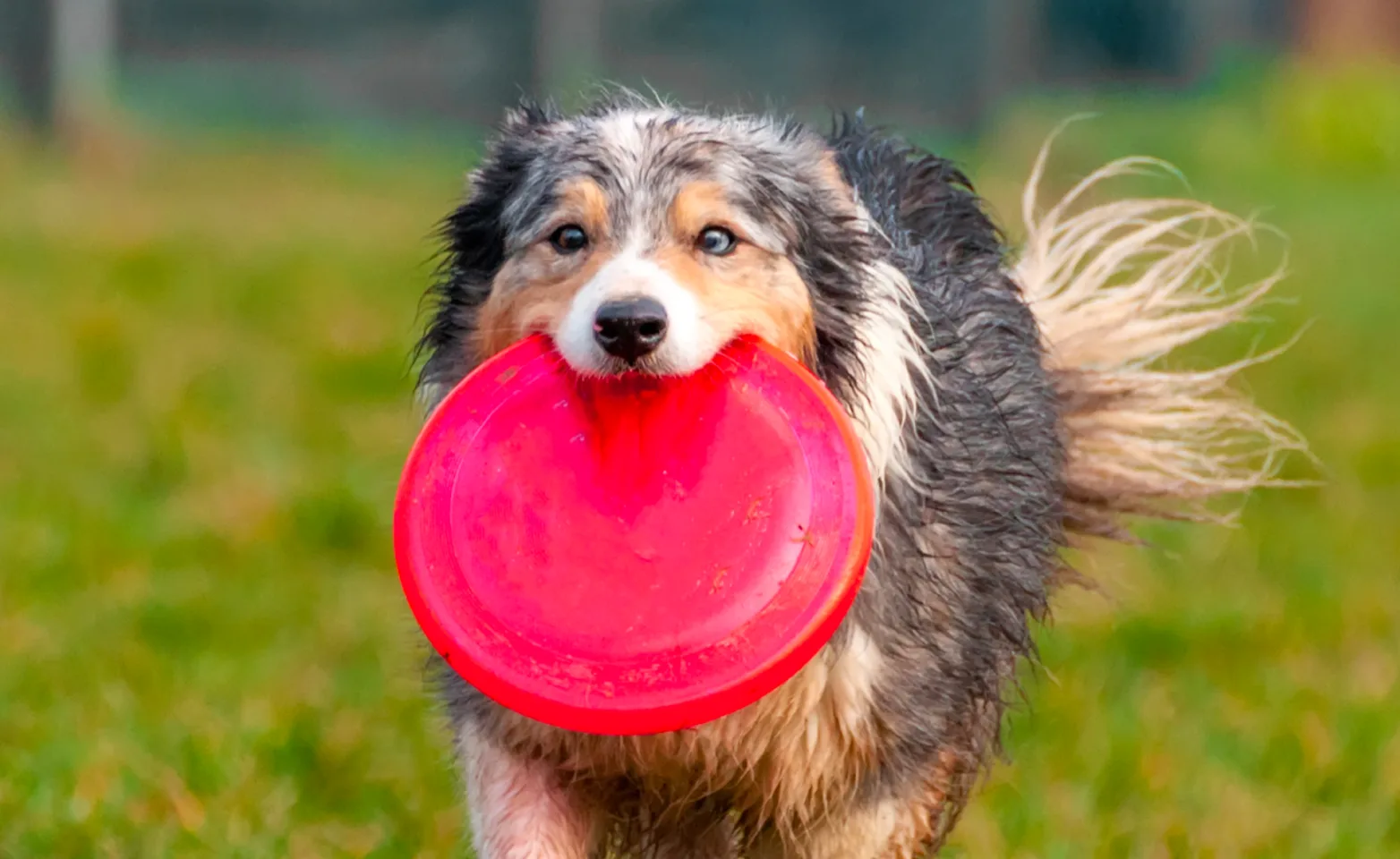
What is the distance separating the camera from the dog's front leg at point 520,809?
363cm

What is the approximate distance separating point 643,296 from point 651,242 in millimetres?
206

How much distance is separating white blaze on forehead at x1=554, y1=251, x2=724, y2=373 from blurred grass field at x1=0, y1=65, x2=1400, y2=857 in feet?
4.22

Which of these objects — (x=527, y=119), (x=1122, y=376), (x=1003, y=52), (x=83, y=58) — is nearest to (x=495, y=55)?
(x=83, y=58)

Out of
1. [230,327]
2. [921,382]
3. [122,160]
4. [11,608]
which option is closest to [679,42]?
[122,160]

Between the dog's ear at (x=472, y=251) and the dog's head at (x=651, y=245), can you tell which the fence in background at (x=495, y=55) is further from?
the dog's head at (x=651, y=245)

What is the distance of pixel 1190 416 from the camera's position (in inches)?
191

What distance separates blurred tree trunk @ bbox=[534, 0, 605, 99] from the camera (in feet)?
40.2

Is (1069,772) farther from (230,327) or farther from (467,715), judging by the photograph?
(230,327)

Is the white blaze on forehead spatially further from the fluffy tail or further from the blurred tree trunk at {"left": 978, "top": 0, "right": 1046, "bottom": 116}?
the blurred tree trunk at {"left": 978, "top": 0, "right": 1046, "bottom": 116}

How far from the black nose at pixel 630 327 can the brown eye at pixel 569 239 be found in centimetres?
28

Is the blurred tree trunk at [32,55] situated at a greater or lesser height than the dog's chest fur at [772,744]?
lesser

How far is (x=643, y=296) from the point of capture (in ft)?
10.8

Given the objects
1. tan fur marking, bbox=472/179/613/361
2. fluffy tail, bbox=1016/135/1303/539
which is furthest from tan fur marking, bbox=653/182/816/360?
fluffy tail, bbox=1016/135/1303/539

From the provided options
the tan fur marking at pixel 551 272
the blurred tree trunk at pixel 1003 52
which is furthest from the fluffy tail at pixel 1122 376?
the blurred tree trunk at pixel 1003 52
